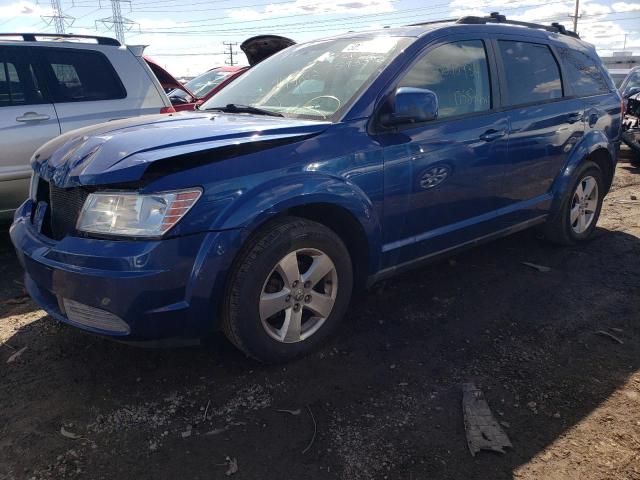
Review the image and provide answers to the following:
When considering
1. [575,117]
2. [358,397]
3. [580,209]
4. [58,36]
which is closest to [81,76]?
[58,36]

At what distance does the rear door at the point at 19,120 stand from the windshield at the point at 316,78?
6.01 ft

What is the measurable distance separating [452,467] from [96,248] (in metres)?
1.80

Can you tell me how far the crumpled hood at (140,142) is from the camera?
236cm

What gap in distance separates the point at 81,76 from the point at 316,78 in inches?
110

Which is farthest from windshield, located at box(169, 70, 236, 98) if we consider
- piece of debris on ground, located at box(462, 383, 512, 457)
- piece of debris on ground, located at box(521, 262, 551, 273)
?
piece of debris on ground, located at box(462, 383, 512, 457)

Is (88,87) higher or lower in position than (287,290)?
higher

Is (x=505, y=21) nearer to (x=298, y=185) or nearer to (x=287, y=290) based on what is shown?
(x=298, y=185)

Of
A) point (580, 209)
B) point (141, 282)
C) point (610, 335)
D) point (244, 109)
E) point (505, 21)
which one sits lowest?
point (610, 335)

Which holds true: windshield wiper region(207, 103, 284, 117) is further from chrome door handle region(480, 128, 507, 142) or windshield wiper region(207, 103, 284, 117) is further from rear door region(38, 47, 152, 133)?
rear door region(38, 47, 152, 133)

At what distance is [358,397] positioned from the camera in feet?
8.53

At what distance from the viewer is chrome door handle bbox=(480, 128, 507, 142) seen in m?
3.55

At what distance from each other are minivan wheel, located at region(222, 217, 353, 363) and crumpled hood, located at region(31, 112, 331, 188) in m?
0.48

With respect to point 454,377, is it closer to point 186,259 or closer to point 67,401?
point 186,259

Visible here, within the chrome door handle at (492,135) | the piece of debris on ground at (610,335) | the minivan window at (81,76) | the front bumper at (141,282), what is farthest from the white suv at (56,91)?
the piece of debris on ground at (610,335)
